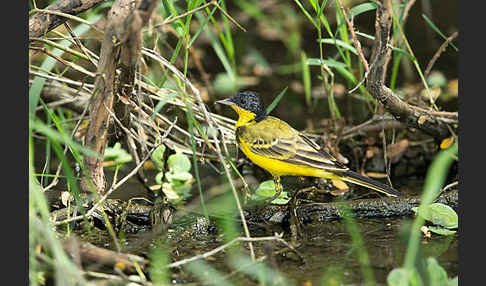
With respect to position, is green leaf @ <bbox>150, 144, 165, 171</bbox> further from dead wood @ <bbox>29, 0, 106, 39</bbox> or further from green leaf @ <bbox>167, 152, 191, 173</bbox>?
dead wood @ <bbox>29, 0, 106, 39</bbox>

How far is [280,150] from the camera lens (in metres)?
4.77

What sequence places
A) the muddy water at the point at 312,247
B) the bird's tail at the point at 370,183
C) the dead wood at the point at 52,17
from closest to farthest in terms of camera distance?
the muddy water at the point at 312,247, the dead wood at the point at 52,17, the bird's tail at the point at 370,183

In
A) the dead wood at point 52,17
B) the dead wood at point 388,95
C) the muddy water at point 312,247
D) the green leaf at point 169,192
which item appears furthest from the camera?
the green leaf at point 169,192

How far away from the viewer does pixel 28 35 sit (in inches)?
159

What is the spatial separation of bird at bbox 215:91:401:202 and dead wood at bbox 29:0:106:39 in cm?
143

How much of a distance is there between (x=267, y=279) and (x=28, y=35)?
2.02 meters

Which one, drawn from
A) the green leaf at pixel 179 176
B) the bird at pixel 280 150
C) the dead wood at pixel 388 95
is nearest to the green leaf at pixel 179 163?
the green leaf at pixel 179 176

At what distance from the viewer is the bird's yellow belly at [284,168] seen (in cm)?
468

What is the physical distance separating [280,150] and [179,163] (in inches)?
38.5

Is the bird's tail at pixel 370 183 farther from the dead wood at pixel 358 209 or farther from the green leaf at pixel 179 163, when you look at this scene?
the green leaf at pixel 179 163

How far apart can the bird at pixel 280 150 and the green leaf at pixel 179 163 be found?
52cm

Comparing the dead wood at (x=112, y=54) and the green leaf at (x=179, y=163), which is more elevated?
the dead wood at (x=112, y=54)

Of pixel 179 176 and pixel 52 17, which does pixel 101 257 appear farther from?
pixel 179 176

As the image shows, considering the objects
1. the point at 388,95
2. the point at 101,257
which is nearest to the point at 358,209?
the point at 388,95
